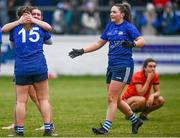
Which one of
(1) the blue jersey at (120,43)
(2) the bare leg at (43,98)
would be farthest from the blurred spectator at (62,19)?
(2) the bare leg at (43,98)

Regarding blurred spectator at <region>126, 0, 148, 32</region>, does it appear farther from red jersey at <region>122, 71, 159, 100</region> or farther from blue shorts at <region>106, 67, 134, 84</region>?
blue shorts at <region>106, 67, 134, 84</region>

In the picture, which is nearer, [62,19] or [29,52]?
[29,52]

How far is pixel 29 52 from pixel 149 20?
15.7 metres

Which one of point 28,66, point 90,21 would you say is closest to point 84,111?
point 28,66

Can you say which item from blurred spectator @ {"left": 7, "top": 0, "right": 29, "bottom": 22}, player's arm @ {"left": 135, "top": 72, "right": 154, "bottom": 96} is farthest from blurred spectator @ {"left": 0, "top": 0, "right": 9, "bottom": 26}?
player's arm @ {"left": 135, "top": 72, "right": 154, "bottom": 96}

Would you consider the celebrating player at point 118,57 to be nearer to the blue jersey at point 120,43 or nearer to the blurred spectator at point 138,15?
the blue jersey at point 120,43

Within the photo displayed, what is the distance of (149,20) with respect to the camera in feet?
92.9

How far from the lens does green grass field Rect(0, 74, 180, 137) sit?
46.7 ft

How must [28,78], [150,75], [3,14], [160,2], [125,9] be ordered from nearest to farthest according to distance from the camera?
[28,78], [125,9], [150,75], [3,14], [160,2]

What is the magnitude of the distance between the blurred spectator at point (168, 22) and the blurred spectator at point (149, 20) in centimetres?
16

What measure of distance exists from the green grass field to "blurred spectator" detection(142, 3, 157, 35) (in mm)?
2203

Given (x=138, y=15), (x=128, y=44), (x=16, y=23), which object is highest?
(x=16, y=23)

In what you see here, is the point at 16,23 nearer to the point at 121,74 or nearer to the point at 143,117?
the point at 121,74

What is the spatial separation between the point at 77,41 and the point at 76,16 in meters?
1.09
